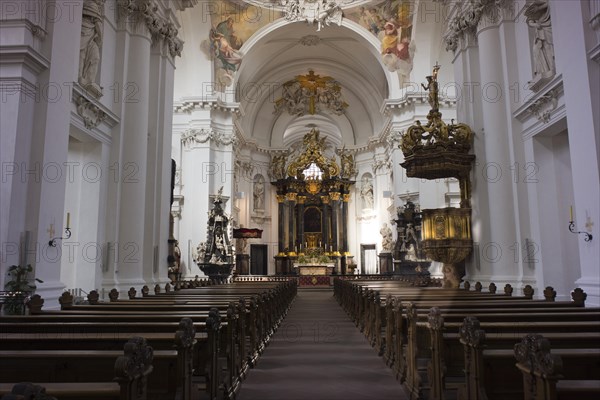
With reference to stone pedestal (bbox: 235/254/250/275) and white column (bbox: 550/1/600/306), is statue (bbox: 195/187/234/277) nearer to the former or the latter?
stone pedestal (bbox: 235/254/250/275)

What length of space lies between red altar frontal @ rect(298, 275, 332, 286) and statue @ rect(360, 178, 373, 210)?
5770 mm

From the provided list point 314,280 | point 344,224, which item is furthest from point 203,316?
point 344,224

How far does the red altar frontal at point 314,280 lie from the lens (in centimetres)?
2338

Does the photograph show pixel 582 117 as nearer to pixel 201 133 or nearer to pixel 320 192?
pixel 201 133

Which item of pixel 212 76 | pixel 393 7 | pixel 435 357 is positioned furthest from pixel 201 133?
pixel 435 357

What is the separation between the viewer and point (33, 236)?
19.4 ft

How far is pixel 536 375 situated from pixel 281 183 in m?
25.9

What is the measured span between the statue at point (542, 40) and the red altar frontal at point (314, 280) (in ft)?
53.9

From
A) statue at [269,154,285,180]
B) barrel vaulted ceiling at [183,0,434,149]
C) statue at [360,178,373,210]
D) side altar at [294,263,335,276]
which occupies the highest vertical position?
barrel vaulted ceiling at [183,0,434,149]

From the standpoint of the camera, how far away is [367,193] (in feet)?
89.9

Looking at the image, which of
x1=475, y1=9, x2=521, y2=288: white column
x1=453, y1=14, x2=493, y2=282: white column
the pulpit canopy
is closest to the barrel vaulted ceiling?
the pulpit canopy

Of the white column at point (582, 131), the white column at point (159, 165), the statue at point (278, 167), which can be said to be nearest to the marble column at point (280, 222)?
the statue at point (278, 167)

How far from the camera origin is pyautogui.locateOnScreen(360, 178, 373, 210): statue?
89.6 feet

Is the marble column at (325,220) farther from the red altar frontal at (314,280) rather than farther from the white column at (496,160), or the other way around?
the white column at (496,160)
